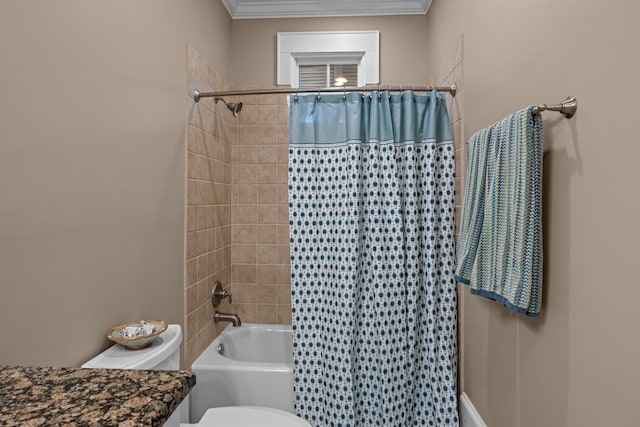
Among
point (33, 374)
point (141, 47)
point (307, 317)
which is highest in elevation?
point (141, 47)

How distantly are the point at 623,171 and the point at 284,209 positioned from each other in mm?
2063

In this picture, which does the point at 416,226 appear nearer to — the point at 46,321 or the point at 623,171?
the point at 623,171

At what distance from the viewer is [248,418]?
1.50m

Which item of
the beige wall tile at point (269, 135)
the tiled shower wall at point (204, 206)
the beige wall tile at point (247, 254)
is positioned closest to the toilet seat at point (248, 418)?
the tiled shower wall at point (204, 206)

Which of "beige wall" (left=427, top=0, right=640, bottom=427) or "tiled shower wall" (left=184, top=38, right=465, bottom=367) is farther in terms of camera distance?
"tiled shower wall" (left=184, top=38, right=465, bottom=367)

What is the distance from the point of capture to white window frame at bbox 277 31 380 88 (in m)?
2.56

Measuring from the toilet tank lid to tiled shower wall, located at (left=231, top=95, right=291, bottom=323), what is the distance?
1291 mm

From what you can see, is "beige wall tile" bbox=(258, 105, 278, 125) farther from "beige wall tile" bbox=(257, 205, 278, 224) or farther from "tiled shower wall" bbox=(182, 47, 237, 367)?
"beige wall tile" bbox=(257, 205, 278, 224)

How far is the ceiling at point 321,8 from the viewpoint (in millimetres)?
2506

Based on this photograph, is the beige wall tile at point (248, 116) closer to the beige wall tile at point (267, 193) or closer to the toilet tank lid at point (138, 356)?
the beige wall tile at point (267, 193)

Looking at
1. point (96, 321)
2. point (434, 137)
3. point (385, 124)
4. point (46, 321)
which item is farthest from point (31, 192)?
point (434, 137)

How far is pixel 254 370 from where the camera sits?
1.95m

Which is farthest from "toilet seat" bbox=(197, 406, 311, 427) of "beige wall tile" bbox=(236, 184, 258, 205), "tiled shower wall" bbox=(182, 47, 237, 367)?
"beige wall tile" bbox=(236, 184, 258, 205)

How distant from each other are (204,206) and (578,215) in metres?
1.83
